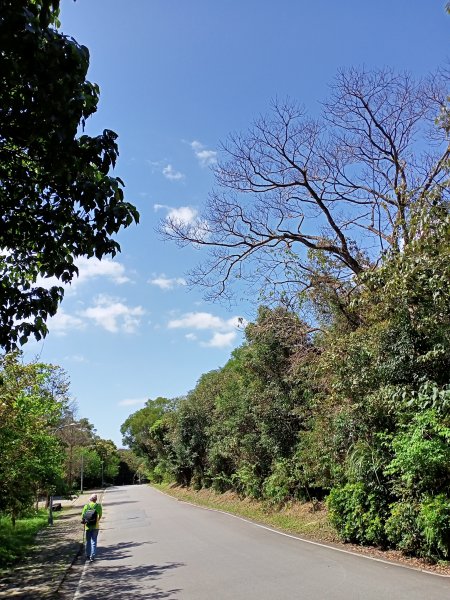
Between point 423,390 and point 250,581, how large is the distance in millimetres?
4773

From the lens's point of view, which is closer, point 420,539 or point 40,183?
point 40,183

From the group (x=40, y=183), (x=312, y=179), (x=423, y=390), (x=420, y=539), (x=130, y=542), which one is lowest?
(x=130, y=542)

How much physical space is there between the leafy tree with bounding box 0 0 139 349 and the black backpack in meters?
9.57

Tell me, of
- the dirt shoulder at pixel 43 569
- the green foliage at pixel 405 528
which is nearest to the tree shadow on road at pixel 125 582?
the dirt shoulder at pixel 43 569

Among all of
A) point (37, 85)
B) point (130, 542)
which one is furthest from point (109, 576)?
point (37, 85)

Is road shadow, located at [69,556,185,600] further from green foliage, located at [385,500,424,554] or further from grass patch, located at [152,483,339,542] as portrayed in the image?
grass patch, located at [152,483,339,542]

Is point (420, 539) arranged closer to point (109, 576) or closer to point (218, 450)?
point (109, 576)

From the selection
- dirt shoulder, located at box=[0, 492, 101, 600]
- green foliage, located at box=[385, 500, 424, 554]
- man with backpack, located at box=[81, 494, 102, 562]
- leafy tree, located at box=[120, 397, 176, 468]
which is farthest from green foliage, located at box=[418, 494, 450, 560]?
leafy tree, located at box=[120, 397, 176, 468]

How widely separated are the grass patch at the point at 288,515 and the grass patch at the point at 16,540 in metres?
7.85

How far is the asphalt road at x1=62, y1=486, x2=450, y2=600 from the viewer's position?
768 cm

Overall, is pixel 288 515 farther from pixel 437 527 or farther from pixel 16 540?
pixel 437 527

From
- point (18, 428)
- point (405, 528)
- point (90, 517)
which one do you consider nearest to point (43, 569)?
point (90, 517)

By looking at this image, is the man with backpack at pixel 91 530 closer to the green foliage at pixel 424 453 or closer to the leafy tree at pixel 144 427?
the green foliage at pixel 424 453

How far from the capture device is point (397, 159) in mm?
15641
